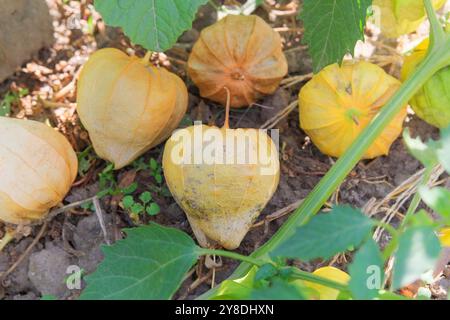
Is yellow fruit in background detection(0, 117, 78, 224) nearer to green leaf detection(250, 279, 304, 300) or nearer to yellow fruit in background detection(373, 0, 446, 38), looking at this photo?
green leaf detection(250, 279, 304, 300)

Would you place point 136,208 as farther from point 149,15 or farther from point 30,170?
point 149,15

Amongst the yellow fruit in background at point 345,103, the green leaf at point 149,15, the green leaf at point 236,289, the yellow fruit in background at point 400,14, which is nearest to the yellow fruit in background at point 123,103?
the green leaf at point 149,15

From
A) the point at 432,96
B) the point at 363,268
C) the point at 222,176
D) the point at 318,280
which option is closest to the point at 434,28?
the point at 432,96

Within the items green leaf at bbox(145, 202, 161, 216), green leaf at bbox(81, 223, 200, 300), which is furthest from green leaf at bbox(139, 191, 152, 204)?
green leaf at bbox(81, 223, 200, 300)

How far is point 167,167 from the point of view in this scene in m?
1.29

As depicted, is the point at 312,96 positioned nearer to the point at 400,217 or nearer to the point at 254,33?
the point at 254,33

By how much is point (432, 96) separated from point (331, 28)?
0.28 m

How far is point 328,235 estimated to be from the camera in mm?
838

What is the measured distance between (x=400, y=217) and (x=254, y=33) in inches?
21.2

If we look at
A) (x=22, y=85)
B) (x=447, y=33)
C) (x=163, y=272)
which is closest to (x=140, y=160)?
(x=22, y=85)

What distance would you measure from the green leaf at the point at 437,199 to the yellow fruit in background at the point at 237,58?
745mm

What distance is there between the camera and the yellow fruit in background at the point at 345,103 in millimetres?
1439

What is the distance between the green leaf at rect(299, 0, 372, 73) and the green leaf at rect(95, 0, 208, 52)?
323 mm

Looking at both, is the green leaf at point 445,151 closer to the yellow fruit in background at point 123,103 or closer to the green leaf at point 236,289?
the green leaf at point 236,289
